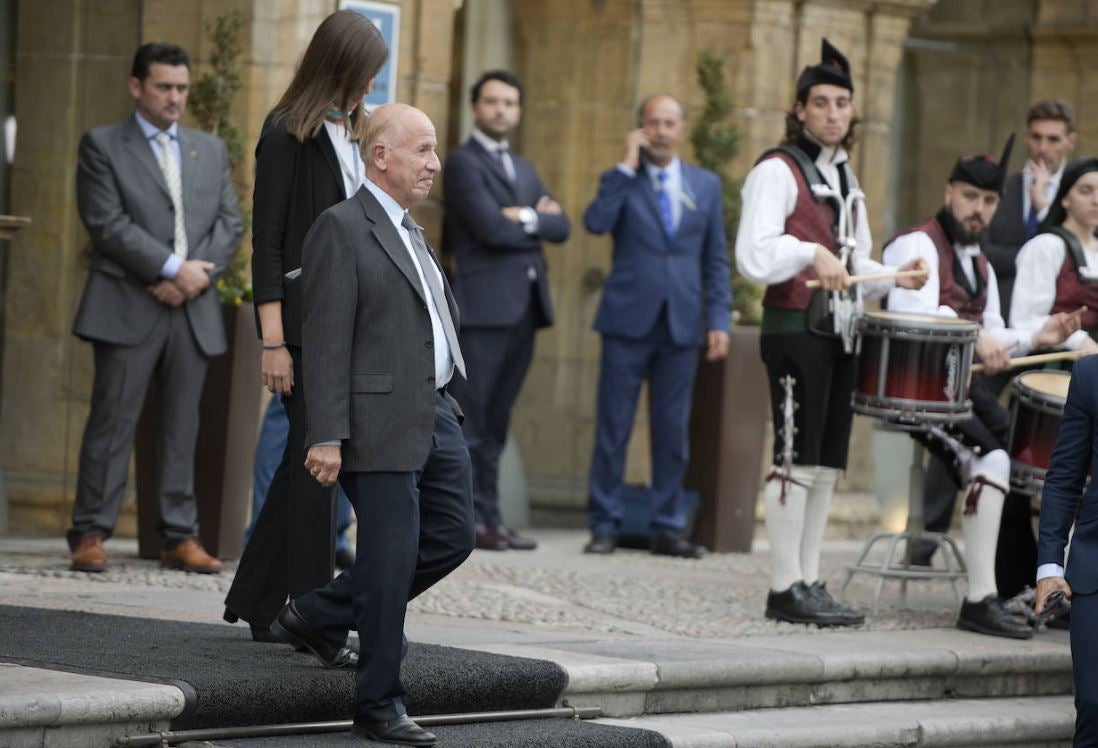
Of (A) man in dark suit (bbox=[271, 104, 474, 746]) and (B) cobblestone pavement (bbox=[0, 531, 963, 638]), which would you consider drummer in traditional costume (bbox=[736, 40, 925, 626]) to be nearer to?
(B) cobblestone pavement (bbox=[0, 531, 963, 638])

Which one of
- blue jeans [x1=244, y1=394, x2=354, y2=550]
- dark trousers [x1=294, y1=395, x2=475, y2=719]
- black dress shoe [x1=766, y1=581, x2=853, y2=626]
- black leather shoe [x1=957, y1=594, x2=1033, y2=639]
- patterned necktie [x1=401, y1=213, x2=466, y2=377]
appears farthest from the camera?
blue jeans [x1=244, y1=394, x2=354, y2=550]

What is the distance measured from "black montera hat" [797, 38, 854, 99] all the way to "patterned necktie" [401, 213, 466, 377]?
2984mm

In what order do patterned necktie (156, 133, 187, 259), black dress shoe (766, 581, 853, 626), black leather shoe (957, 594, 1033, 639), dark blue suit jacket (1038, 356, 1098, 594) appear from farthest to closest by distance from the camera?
patterned necktie (156, 133, 187, 259), black leather shoe (957, 594, 1033, 639), black dress shoe (766, 581, 853, 626), dark blue suit jacket (1038, 356, 1098, 594)

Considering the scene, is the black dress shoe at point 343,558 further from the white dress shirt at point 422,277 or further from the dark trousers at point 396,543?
the white dress shirt at point 422,277

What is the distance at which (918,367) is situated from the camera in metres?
8.58

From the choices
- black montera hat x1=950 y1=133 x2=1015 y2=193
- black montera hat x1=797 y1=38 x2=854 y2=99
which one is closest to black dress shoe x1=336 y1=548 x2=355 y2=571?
black montera hat x1=797 y1=38 x2=854 y2=99

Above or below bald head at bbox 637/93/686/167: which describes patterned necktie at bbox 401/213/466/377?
below

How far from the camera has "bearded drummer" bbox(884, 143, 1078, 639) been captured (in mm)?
9078

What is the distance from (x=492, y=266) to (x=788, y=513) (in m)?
2.68

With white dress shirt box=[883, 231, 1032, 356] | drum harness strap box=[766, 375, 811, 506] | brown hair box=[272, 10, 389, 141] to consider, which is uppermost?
brown hair box=[272, 10, 389, 141]

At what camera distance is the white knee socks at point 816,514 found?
8953 millimetres

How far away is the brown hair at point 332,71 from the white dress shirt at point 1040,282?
11.8 ft

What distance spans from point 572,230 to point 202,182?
388 centimetres

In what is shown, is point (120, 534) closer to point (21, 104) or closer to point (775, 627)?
point (21, 104)
